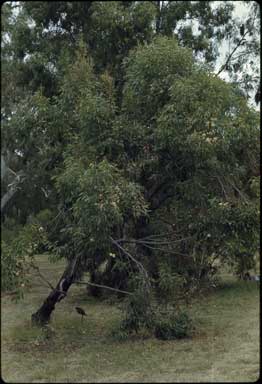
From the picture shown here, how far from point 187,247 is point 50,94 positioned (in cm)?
281

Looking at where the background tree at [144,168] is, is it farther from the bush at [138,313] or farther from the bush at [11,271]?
the bush at [11,271]

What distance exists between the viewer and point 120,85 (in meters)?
6.74

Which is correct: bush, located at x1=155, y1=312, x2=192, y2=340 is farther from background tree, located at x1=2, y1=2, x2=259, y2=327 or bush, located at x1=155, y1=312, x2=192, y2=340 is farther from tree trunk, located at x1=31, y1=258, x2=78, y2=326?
tree trunk, located at x1=31, y1=258, x2=78, y2=326

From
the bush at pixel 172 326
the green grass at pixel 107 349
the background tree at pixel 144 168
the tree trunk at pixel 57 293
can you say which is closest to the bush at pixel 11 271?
the green grass at pixel 107 349

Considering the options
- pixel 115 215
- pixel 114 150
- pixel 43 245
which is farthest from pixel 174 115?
pixel 43 245

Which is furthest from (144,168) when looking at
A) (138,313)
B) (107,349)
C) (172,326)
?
(107,349)

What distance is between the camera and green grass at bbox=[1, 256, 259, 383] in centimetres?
472

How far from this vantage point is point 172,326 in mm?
6363

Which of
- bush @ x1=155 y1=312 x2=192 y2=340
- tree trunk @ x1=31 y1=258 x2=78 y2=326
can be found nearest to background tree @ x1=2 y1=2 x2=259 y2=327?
tree trunk @ x1=31 y1=258 x2=78 y2=326

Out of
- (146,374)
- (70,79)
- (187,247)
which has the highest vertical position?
(70,79)

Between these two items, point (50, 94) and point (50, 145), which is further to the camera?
point (50, 94)

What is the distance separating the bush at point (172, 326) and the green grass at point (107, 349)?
10 cm

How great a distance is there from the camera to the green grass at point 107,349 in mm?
4723

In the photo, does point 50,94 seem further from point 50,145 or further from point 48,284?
point 48,284
